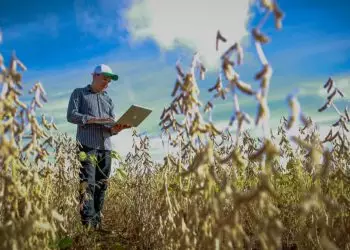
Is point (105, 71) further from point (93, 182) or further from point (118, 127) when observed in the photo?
point (93, 182)

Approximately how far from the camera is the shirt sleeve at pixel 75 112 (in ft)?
16.9

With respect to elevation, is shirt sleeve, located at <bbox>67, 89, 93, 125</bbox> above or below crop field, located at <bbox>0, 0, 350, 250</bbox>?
above

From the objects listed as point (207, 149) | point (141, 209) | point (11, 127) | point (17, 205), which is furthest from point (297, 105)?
point (141, 209)

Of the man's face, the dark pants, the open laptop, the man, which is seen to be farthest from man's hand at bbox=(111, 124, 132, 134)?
the man's face

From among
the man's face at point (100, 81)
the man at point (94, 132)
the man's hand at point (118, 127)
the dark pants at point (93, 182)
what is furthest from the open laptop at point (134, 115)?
→ the man's face at point (100, 81)

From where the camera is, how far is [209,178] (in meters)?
1.85

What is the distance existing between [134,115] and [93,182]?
107cm

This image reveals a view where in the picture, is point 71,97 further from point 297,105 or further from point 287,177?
point 297,105

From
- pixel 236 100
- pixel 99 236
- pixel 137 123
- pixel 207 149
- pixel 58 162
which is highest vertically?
pixel 137 123

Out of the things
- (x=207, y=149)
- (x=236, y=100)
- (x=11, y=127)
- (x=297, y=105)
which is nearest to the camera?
(x=297, y=105)

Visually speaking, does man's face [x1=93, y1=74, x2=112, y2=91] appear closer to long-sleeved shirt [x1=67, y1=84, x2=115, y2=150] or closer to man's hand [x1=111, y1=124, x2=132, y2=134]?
long-sleeved shirt [x1=67, y1=84, x2=115, y2=150]

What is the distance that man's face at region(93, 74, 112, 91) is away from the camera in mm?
5492

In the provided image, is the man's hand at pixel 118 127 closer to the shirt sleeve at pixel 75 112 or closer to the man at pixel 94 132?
the man at pixel 94 132

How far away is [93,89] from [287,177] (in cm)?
272
